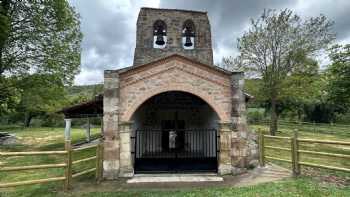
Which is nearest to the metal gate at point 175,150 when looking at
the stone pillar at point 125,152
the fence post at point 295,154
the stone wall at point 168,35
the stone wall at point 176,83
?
the stone pillar at point 125,152

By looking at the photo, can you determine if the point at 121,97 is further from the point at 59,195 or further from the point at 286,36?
the point at 286,36

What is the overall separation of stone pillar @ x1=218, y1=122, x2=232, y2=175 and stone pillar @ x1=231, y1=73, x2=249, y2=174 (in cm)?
13

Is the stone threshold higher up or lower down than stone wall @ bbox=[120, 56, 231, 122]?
lower down

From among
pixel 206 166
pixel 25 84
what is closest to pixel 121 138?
pixel 206 166

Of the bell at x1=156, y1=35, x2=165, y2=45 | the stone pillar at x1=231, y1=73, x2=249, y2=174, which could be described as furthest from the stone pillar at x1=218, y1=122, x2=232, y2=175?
the bell at x1=156, y1=35, x2=165, y2=45

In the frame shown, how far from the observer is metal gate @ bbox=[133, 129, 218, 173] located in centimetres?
901

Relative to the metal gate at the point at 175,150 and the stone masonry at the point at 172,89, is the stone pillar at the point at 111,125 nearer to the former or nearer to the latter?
the stone masonry at the point at 172,89

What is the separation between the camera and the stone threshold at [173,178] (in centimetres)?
701

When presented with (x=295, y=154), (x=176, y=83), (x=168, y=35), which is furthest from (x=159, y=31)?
(x=295, y=154)

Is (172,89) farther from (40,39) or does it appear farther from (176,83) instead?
(40,39)

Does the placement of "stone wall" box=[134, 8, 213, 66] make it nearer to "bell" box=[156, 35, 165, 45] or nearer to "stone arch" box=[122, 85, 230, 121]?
"bell" box=[156, 35, 165, 45]

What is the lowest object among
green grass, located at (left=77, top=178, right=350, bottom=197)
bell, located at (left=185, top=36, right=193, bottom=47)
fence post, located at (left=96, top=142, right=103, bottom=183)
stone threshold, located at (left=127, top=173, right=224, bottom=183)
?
stone threshold, located at (left=127, top=173, right=224, bottom=183)

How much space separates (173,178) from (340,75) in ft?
38.3

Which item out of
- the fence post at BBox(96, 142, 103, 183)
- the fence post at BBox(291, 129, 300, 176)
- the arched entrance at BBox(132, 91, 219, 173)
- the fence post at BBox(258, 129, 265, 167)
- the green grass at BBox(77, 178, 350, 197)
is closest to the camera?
the green grass at BBox(77, 178, 350, 197)
